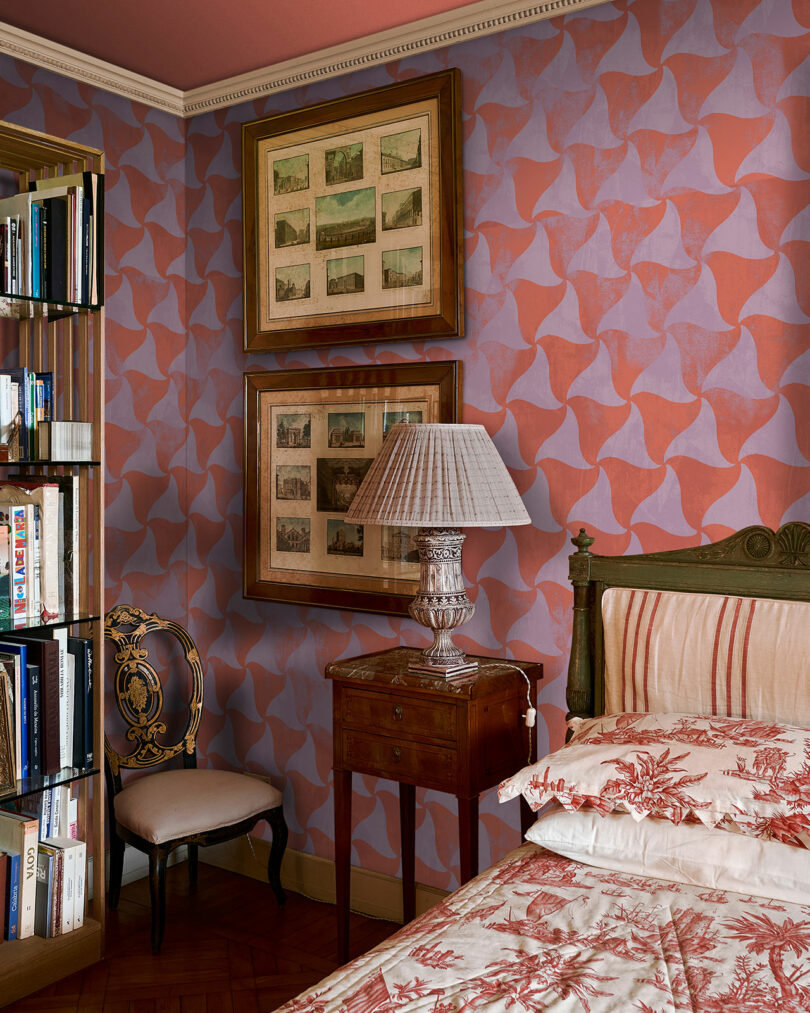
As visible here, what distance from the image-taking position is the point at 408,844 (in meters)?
2.98

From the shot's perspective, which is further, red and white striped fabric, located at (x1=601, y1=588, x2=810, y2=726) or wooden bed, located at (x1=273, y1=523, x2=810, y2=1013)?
red and white striped fabric, located at (x1=601, y1=588, x2=810, y2=726)

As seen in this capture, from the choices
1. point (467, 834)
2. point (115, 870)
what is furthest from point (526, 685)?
point (115, 870)

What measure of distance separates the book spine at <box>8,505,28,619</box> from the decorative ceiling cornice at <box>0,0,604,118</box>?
4.92 ft

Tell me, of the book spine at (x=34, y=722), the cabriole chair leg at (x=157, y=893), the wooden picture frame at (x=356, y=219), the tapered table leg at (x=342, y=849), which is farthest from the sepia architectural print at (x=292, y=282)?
the cabriole chair leg at (x=157, y=893)

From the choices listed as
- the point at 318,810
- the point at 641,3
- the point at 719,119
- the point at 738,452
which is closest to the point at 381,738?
the point at 318,810

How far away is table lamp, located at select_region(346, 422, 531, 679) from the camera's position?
2.51m

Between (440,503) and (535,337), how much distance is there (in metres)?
0.67

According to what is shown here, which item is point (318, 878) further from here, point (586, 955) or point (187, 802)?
point (586, 955)

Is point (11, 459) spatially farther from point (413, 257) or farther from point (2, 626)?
point (413, 257)

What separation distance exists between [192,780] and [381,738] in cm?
89

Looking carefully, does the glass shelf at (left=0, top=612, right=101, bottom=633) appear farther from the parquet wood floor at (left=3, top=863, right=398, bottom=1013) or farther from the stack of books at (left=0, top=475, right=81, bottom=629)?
the parquet wood floor at (left=3, top=863, right=398, bottom=1013)

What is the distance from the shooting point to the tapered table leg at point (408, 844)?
115 inches

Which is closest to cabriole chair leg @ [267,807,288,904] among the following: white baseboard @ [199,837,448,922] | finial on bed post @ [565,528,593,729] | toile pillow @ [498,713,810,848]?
white baseboard @ [199,837,448,922]

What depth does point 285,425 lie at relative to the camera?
134 inches
